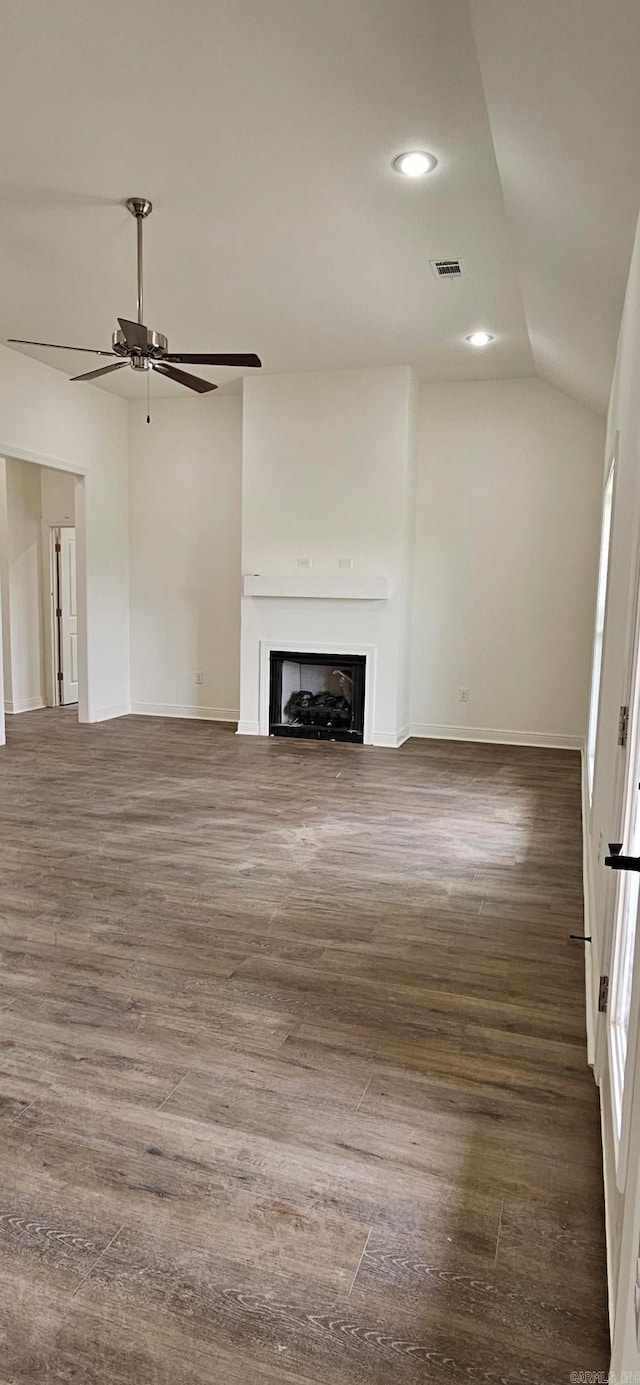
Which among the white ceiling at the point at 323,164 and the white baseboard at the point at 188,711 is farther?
the white baseboard at the point at 188,711

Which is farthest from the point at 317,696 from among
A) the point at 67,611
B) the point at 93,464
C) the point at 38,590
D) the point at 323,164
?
the point at 323,164

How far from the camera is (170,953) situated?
9.59ft

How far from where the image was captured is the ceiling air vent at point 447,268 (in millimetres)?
4633

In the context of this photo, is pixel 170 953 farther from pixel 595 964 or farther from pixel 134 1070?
pixel 595 964

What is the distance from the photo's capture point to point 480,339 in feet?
19.5

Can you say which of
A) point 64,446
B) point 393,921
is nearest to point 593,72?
point 393,921

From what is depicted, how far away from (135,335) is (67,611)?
17.9ft

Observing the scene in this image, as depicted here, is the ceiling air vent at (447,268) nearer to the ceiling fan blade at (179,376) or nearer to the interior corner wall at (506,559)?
the ceiling fan blade at (179,376)

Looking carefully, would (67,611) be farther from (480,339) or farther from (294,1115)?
(294,1115)

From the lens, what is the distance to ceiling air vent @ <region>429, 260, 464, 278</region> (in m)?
4.63

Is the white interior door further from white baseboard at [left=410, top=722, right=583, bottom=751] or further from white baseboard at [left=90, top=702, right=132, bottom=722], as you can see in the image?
white baseboard at [left=410, top=722, right=583, bottom=751]

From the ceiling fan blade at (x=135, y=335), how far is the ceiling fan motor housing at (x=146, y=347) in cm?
2

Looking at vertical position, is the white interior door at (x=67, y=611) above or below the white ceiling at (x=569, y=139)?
below

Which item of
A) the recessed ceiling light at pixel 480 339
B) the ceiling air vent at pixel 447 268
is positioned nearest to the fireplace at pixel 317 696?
the recessed ceiling light at pixel 480 339
